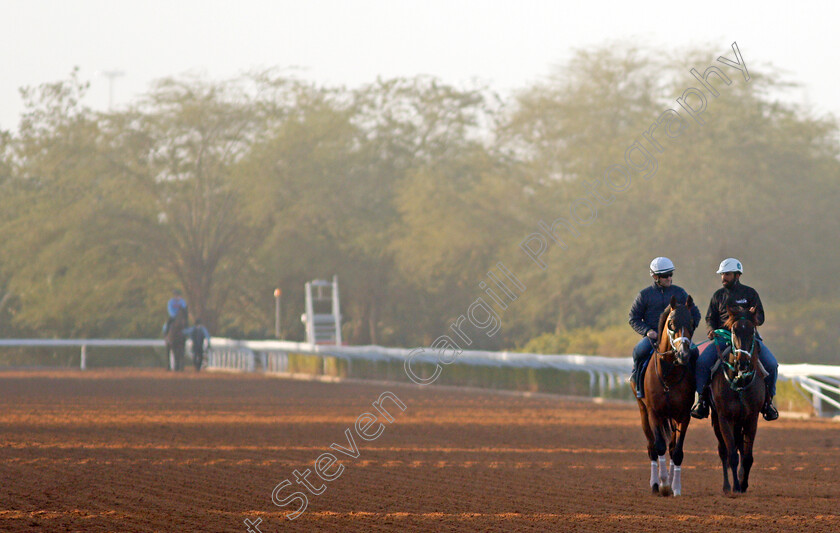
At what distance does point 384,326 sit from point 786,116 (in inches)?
804

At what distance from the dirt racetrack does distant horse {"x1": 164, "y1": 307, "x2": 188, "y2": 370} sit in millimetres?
11070

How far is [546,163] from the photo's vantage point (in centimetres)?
4866

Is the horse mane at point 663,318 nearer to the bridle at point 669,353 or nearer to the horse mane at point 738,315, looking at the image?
the bridle at point 669,353

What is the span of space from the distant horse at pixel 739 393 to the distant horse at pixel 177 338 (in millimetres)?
25833

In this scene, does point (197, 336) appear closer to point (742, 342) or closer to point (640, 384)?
point (640, 384)

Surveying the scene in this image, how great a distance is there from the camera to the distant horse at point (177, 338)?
35438mm

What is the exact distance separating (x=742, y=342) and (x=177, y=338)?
27265 mm

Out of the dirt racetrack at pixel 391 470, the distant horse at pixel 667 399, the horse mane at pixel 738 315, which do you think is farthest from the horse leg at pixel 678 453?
the horse mane at pixel 738 315

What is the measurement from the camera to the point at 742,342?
10.7m

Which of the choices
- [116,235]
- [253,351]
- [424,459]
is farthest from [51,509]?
→ [116,235]

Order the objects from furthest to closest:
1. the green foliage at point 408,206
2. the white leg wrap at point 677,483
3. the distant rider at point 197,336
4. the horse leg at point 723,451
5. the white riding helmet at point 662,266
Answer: the green foliage at point 408,206 < the distant rider at point 197,336 < the white riding helmet at point 662,266 < the horse leg at point 723,451 < the white leg wrap at point 677,483

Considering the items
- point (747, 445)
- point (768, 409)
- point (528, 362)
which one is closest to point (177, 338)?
point (528, 362)

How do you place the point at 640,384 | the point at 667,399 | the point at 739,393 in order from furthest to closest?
the point at 640,384 < the point at 739,393 < the point at 667,399

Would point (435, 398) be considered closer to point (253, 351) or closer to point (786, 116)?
point (253, 351)
